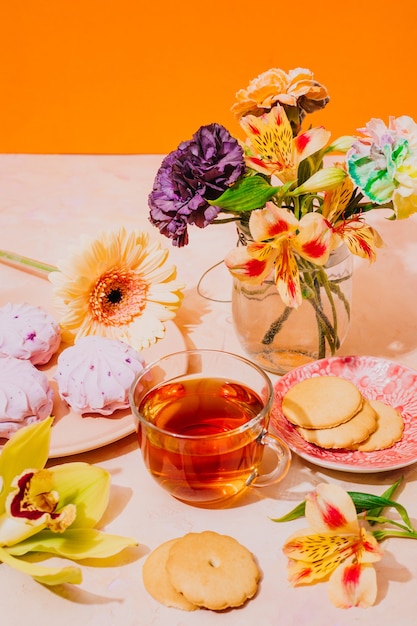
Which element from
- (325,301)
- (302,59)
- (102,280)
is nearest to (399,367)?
(325,301)

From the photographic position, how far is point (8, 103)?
7.16 ft

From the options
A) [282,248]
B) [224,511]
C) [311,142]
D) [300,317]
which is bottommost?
[224,511]

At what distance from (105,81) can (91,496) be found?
1585 mm

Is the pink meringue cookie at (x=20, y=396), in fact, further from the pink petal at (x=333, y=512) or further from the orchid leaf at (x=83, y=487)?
the pink petal at (x=333, y=512)

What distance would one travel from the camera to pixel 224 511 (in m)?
0.77

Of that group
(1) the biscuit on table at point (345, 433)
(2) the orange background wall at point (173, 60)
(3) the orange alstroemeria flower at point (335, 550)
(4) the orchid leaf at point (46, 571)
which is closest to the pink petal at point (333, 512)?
(3) the orange alstroemeria flower at point (335, 550)

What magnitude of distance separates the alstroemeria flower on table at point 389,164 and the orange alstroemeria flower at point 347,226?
39 millimetres

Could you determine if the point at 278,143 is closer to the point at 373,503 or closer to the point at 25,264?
the point at 373,503

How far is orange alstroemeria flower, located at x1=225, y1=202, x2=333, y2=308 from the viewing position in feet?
2.49

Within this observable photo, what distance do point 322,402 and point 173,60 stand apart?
4.81 ft

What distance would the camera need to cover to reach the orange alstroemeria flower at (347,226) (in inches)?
31.5

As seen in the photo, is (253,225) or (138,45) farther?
(138,45)

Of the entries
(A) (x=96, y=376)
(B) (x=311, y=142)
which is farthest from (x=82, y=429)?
(B) (x=311, y=142)

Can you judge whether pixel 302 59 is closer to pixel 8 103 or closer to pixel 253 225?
pixel 8 103
